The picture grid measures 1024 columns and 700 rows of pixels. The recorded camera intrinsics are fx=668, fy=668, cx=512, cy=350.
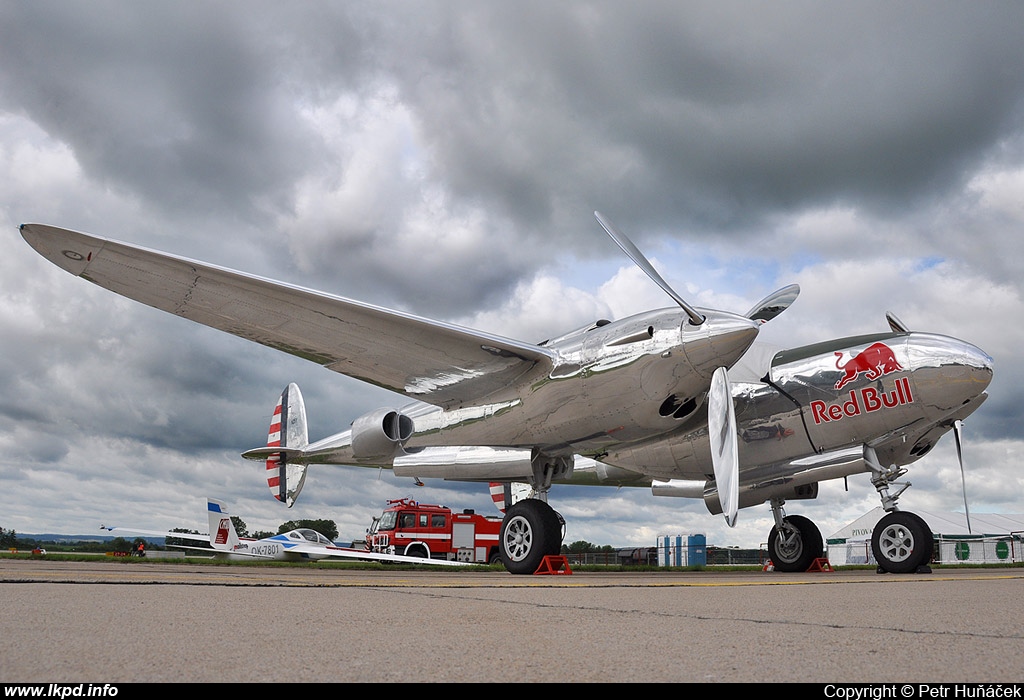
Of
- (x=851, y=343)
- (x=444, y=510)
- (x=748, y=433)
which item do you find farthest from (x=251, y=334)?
(x=444, y=510)

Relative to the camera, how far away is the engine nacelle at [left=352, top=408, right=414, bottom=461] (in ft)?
42.3

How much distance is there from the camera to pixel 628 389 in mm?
9031

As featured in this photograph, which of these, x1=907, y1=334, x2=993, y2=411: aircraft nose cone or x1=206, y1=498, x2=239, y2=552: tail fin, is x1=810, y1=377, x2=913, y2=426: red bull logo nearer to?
x1=907, y1=334, x2=993, y2=411: aircraft nose cone

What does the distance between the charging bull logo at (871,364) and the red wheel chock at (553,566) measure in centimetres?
514

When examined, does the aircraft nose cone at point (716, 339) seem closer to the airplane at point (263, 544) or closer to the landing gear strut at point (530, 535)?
the landing gear strut at point (530, 535)

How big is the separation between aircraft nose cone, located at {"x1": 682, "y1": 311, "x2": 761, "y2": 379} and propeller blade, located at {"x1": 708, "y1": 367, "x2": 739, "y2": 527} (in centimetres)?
23

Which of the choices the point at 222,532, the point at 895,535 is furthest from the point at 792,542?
the point at 222,532

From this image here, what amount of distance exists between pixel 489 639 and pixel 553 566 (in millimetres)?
7941

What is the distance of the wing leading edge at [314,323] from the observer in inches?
306

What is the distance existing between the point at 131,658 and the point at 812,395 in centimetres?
1050

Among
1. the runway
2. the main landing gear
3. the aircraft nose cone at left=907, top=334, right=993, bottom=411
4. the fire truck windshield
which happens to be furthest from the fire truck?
the runway

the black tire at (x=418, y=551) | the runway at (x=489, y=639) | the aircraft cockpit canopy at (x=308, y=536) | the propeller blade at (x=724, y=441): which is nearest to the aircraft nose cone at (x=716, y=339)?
the propeller blade at (x=724, y=441)

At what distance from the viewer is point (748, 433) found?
11.3 metres

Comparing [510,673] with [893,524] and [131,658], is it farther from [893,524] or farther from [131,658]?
A: [893,524]
